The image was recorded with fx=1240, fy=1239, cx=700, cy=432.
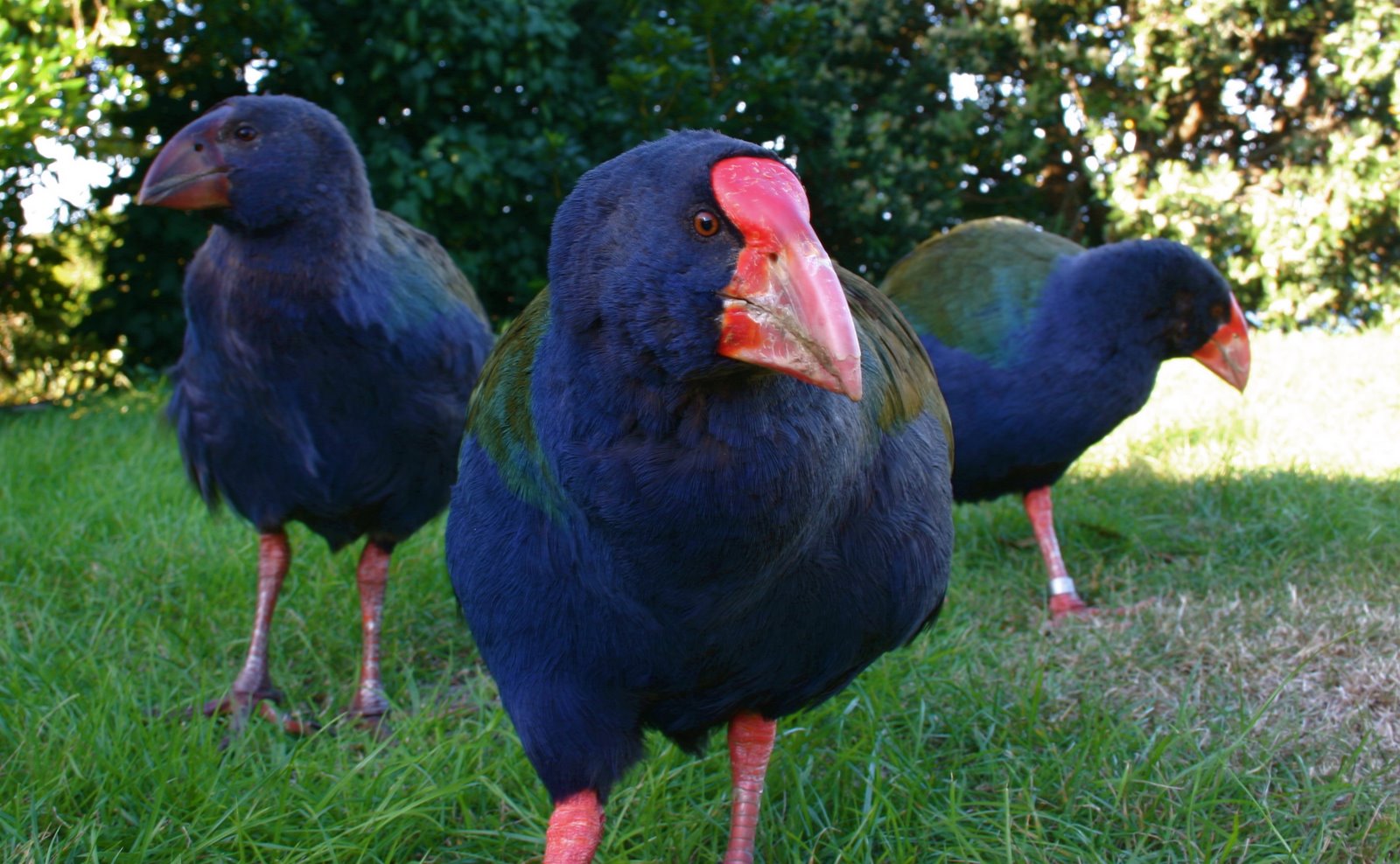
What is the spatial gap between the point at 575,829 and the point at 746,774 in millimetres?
321

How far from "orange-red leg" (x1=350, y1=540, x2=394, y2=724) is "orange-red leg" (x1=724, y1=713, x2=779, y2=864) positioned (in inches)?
40.4

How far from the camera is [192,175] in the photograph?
2.50 m

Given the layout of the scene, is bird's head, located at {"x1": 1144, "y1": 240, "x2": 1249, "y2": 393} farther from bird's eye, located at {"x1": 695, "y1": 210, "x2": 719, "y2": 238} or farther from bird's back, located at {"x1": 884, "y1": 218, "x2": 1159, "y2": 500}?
bird's eye, located at {"x1": 695, "y1": 210, "x2": 719, "y2": 238}

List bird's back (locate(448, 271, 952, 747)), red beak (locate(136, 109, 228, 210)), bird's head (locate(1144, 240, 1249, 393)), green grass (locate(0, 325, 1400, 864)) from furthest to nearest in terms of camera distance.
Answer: bird's head (locate(1144, 240, 1249, 393)) → red beak (locate(136, 109, 228, 210)) → green grass (locate(0, 325, 1400, 864)) → bird's back (locate(448, 271, 952, 747))

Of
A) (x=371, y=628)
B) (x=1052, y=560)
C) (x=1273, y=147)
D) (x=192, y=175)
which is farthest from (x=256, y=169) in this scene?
(x=1273, y=147)

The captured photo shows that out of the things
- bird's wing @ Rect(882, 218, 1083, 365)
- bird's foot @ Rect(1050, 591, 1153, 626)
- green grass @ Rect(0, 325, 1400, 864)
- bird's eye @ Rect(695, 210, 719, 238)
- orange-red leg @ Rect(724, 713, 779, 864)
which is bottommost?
bird's foot @ Rect(1050, 591, 1153, 626)

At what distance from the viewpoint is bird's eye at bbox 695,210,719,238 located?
4.36ft

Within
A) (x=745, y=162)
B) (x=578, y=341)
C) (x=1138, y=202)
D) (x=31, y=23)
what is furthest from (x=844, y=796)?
(x=1138, y=202)

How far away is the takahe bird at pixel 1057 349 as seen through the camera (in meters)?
3.22

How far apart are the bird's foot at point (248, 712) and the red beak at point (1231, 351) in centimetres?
249

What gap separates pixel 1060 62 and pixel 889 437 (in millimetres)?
6072

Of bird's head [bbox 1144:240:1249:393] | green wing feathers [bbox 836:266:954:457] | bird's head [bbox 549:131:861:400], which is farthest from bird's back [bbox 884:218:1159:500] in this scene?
bird's head [bbox 549:131:861:400]

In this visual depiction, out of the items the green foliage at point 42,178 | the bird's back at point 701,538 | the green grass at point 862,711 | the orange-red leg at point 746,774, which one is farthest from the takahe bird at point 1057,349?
the green foliage at point 42,178

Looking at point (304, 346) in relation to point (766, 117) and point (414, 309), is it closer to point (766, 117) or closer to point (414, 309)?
point (414, 309)
